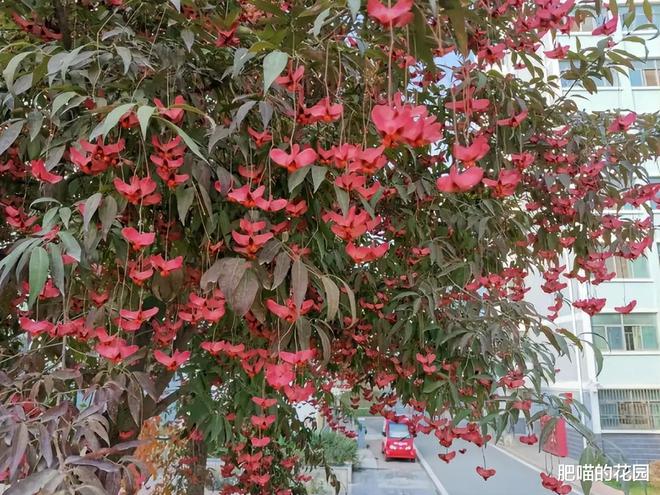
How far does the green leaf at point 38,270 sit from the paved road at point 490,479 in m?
5.63

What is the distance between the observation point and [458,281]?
4.80 feet

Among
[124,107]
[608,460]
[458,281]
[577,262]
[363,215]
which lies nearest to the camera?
[124,107]

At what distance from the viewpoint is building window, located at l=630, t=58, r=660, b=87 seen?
7.54 m

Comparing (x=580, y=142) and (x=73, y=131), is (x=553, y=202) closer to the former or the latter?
(x=580, y=142)

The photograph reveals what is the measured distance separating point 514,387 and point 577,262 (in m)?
0.57

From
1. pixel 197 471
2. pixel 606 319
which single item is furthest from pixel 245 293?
pixel 606 319

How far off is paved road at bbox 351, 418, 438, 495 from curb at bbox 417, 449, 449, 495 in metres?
0.05

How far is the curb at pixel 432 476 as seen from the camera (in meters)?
6.36

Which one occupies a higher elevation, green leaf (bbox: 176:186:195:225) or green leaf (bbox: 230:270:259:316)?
green leaf (bbox: 176:186:195:225)

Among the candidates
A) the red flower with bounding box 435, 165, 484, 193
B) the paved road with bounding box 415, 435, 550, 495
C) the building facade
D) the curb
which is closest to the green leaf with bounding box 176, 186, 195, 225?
the red flower with bounding box 435, 165, 484, 193

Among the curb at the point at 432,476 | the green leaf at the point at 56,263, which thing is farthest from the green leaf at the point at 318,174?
the curb at the point at 432,476

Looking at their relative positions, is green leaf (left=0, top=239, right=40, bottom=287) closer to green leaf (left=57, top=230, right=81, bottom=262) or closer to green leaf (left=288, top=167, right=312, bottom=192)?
green leaf (left=57, top=230, right=81, bottom=262)

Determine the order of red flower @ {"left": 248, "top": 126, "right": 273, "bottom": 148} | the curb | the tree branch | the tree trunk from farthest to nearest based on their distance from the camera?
1. the curb
2. the tree trunk
3. the tree branch
4. red flower @ {"left": 248, "top": 126, "right": 273, "bottom": 148}

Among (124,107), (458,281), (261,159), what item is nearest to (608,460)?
(458,281)
